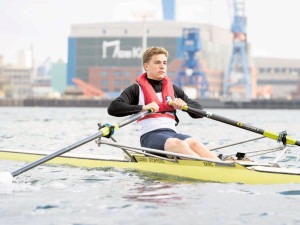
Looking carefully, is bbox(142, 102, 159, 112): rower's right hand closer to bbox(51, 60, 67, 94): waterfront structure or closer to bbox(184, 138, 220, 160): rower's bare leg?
bbox(184, 138, 220, 160): rower's bare leg

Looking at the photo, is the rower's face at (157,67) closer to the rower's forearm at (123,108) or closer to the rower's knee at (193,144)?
the rower's forearm at (123,108)

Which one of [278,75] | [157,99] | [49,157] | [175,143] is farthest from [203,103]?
[49,157]

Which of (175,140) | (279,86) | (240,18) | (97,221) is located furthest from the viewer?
(279,86)

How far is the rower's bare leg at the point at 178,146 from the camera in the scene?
34.3 feet

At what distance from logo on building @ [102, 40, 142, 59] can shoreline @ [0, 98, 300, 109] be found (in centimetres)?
1855

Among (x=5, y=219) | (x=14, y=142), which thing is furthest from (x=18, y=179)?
(x=14, y=142)

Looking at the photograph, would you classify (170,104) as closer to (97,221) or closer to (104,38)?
(97,221)

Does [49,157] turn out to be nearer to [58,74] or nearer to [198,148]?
[198,148]

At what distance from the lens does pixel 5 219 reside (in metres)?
7.60

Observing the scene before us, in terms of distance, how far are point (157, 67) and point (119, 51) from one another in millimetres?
124301

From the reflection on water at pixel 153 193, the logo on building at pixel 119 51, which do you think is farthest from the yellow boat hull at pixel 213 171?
the logo on building at pixel 119 51

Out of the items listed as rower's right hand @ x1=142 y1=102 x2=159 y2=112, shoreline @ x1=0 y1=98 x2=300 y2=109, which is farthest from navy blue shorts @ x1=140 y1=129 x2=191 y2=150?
shoreline @ x1=0 y1=98 x2=300 y2=109

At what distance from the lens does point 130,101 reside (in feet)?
36.0

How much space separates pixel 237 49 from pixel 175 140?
117m
